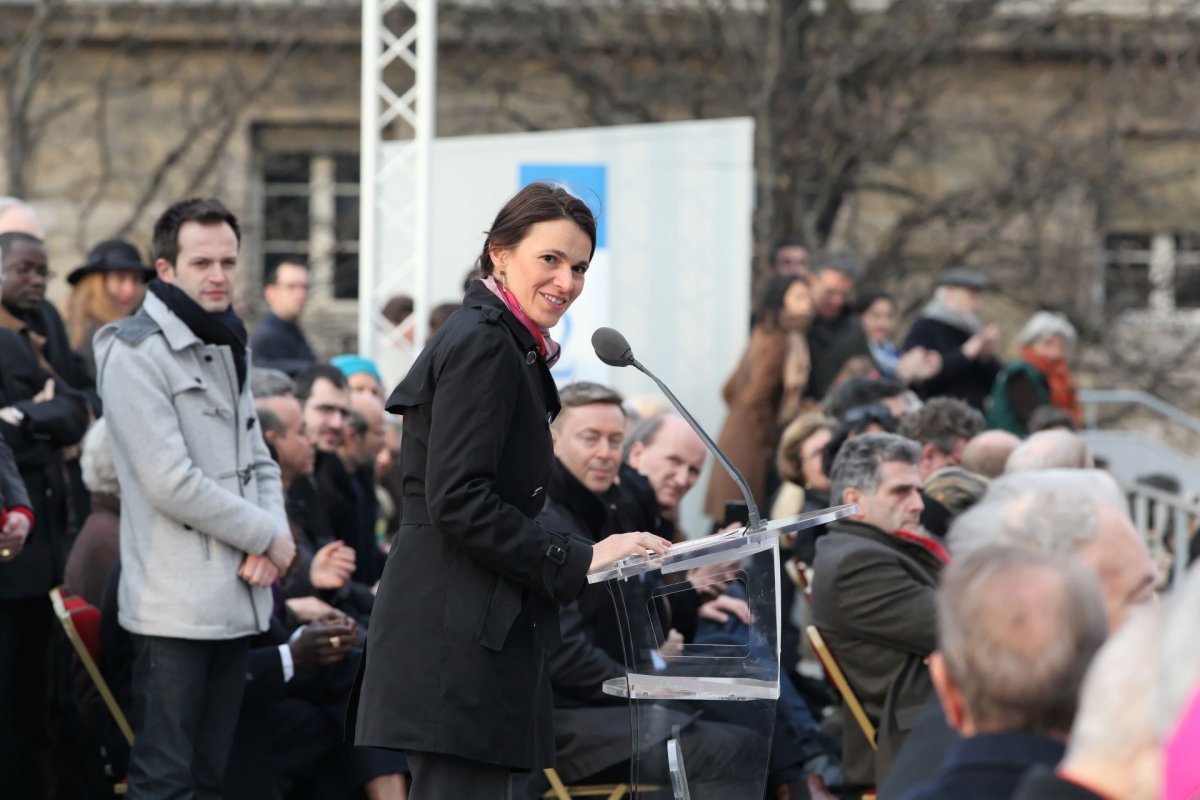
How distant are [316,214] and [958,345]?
29.3 feet

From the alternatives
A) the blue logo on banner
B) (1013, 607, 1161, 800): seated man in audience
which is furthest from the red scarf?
the blue logo on banner

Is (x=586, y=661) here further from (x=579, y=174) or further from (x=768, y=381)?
(x=579, y=174)

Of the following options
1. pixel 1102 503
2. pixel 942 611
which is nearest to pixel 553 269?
pixel 1102 503

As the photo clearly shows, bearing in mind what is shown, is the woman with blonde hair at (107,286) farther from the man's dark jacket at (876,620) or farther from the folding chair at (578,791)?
the man's dark jacket at (876,620)

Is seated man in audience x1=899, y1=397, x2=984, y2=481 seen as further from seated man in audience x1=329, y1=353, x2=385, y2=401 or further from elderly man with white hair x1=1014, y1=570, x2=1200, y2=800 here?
elderly man with white hair x1=1014, y1=570, x2=1200, y2=800

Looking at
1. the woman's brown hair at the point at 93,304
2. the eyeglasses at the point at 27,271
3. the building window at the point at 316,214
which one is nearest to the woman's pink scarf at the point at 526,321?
the eyeglasses at the point at 27,271

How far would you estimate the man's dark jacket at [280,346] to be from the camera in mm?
9227

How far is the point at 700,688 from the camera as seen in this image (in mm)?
4617

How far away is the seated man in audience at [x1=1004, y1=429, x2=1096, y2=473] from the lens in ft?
21.0

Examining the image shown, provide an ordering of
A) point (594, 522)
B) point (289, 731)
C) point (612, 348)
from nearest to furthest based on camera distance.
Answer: point (612, 348) < point (289, 731) < point (594, 522)

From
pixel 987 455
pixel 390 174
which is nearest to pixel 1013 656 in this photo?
pixel 987 455

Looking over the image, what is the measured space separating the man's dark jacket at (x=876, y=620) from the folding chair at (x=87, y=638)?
7.10 feet

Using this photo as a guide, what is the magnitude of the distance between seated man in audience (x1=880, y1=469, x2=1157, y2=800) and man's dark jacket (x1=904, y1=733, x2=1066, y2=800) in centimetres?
70

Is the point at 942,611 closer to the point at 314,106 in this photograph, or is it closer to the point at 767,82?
the point at 767,82
